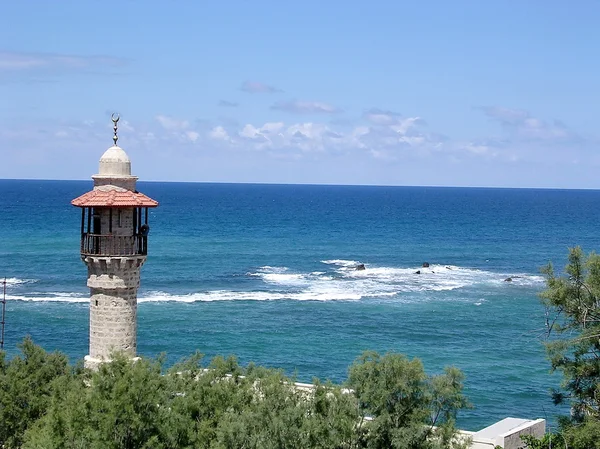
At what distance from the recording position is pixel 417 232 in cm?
14888

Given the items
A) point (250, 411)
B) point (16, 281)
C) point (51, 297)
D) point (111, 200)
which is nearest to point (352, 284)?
point (51, 297)

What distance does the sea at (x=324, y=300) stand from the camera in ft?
183

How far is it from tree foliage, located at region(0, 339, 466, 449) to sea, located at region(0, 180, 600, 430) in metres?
21.0

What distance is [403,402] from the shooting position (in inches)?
923

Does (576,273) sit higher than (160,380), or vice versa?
(576,273)

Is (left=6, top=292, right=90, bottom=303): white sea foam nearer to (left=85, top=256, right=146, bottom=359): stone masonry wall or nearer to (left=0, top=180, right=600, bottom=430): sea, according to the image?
(left=0, top=180, right=600, bottom=430): sea

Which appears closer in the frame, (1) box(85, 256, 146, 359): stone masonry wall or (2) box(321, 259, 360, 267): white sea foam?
(1) box(85, 256, 146, 359): stone masonry wall

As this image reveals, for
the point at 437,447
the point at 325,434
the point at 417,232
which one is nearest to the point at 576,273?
the point at 437,447

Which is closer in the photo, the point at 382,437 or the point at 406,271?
the point at 382,437

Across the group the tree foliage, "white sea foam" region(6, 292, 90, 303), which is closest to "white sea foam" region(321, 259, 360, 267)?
"white sea foam" region(6, 292, 90, 303)

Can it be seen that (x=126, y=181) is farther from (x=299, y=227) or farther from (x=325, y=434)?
(x=299, y=227)

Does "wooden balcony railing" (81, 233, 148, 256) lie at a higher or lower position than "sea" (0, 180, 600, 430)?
higher

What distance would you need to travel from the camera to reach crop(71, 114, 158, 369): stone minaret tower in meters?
27.8

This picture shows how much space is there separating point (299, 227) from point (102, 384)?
440 ft
